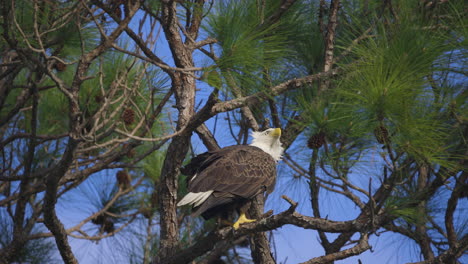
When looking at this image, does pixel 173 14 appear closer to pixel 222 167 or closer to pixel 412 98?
pixel 222 167

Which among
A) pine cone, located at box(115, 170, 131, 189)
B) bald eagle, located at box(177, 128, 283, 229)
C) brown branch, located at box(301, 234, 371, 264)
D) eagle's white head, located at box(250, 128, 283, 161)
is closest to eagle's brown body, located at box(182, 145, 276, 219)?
bald eagle, located at box(177, 128, 283, 229)

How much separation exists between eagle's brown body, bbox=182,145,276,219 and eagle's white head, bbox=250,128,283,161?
0.11 metres

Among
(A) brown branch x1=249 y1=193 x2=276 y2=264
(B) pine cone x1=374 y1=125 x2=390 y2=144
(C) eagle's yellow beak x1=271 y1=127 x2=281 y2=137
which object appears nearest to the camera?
(B) pine cone x1=374 y1=125 x2=390 y2=144

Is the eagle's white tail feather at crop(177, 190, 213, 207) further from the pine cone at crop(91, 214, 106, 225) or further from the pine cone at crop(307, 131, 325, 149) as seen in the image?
the pine cone at crop(91, 214, 106, 225)

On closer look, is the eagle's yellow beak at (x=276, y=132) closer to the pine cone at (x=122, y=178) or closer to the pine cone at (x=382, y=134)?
the pine cone at (x=382, y=134)

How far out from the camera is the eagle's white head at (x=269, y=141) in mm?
3955

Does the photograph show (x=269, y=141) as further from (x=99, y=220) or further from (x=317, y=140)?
(x=99, y=220)

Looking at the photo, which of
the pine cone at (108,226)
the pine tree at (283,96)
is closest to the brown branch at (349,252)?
the pine tree at (283,96)

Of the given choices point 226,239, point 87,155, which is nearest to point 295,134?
point 226,239

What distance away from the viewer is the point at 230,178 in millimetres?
3557

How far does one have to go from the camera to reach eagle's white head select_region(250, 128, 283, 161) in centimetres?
396

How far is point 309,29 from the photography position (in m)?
4.34

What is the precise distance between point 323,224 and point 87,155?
2.50 m

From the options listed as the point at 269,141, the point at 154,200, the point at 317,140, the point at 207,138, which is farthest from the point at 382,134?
the point at 154,200
